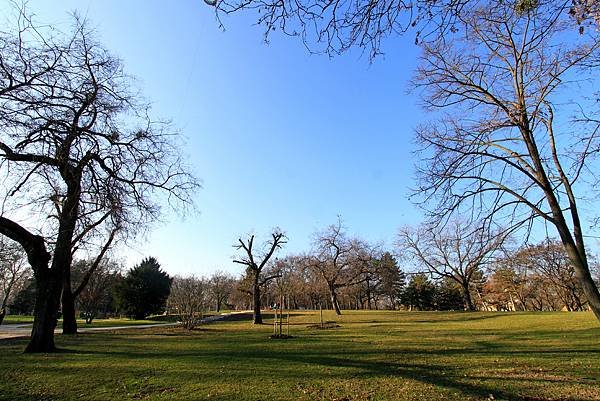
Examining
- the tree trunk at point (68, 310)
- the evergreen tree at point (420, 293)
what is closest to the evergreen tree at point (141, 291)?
the tree trunk at point (68, 310)

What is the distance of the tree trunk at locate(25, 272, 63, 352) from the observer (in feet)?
38.1

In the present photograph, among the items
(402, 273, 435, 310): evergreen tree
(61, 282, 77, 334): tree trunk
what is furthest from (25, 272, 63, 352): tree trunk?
(402, 273, 435, 310): evergreen tree

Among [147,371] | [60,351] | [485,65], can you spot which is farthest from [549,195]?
[60,351]

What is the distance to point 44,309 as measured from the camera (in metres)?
11.6

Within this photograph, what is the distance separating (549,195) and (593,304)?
247cm

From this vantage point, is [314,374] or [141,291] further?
[141,291]

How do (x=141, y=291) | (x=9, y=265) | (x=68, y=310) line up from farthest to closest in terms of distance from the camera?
(x=141, y=291) < (x=9, y=265) < (x=68, y=310)

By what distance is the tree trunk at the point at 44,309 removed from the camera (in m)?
11.6

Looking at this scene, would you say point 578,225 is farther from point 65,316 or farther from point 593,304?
point 65,316

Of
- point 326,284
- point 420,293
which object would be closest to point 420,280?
point 420,293

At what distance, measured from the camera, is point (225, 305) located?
84938 millimetres

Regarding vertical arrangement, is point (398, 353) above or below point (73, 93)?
below

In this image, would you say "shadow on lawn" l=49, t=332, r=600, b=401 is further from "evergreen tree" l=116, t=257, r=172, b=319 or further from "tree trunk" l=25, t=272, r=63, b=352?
"evergreen tree" l=116, t=257, r=172, b=319

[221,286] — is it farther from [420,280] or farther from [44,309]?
[44,309]
